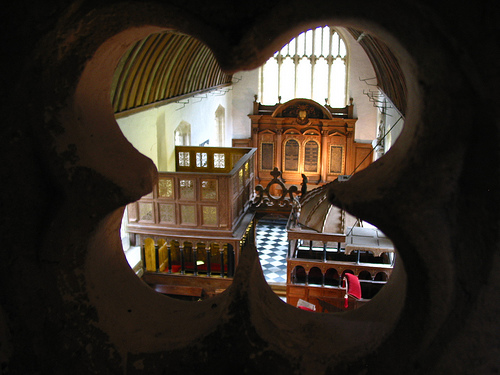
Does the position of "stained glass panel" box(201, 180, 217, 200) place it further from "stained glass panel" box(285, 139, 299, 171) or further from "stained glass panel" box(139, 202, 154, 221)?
"stained glass panel" box(285, 139, 299, 171)

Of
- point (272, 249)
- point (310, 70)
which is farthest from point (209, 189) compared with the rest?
point (310, 70)

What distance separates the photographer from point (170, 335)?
1.08 meters

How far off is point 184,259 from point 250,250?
7672 mm

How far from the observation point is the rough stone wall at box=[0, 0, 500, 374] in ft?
2.76

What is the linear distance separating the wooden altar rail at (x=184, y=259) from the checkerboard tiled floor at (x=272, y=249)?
1.11 meters

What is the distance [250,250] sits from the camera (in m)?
1.12

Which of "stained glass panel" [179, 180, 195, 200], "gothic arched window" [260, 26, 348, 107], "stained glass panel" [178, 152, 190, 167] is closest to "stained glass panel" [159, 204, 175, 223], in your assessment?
"stained glass panel" [179, 180, 195, 200]

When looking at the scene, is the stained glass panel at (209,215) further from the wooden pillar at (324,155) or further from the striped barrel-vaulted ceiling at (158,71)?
the wooden pillar at (324,155)

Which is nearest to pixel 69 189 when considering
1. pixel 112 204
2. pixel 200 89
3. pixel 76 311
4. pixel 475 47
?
pixel 112 204

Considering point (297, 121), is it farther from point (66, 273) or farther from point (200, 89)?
point (66, 273)

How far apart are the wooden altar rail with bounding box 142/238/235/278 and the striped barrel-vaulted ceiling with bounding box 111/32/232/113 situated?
2490 millimetres

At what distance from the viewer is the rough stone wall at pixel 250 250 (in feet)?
2.76

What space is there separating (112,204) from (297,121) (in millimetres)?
14554

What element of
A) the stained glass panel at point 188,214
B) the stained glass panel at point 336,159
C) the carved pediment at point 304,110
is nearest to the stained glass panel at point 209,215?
the stained glass panel at point 188,214
